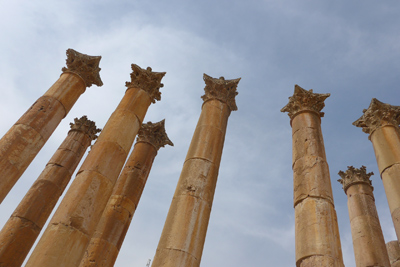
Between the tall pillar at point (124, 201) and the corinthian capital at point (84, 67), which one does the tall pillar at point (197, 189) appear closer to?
the tall pillar at point (124, 201)

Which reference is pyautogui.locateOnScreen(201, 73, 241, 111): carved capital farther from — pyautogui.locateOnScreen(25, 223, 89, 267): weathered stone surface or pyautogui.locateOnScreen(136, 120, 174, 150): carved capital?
pyautogui.locateOnScreen(25, 223, 89, 267): weathered stone surface

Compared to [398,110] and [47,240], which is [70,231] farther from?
[398,110]

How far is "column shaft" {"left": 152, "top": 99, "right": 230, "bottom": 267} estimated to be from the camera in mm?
11430

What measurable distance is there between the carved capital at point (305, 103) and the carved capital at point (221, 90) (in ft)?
10.8

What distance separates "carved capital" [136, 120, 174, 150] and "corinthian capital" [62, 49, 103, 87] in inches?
168

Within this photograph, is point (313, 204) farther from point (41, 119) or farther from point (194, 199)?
point (41, 119)

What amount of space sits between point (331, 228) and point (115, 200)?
34.6 ft

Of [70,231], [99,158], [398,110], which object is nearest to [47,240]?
[70,231]

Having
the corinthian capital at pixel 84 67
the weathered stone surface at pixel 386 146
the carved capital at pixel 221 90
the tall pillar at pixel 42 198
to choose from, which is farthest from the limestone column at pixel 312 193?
the tall pillar at pixel 42 198

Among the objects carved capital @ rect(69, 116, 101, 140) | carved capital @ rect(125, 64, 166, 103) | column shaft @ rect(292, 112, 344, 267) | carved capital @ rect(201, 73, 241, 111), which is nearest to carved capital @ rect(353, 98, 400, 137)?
column shaft @ rect(292, 112, 344, 267)

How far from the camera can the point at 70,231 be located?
10672 millimetres

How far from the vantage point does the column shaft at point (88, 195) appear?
1021 centimetres

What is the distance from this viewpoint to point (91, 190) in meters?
12.1

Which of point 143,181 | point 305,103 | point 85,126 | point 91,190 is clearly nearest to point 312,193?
point 305,103
